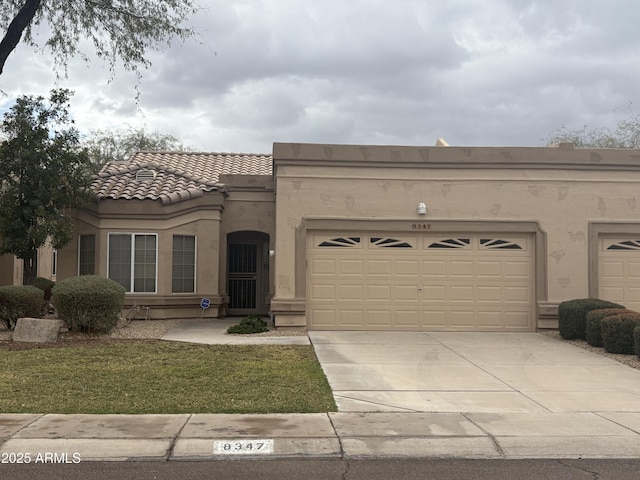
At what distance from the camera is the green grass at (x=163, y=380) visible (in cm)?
714

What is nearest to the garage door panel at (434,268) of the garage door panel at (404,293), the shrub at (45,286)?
the garage door panel at (404,293)

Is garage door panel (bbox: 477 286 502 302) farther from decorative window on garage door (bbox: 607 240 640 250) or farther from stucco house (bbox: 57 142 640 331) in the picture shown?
decorative window on garage door (bbox: 607 240 640 250)

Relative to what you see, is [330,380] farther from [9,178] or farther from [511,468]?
[9,178]

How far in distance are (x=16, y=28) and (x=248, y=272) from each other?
900 centimetres

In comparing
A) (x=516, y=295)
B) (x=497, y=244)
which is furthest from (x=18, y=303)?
(x=516, y=295)

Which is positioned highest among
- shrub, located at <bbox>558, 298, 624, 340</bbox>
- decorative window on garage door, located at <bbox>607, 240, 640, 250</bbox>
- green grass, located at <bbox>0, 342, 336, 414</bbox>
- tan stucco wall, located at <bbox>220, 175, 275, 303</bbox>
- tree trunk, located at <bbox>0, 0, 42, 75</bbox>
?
tree trunk, located at <bbox>0, 0, 42, 75</bbox>

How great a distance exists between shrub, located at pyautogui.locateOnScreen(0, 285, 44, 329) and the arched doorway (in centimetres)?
628

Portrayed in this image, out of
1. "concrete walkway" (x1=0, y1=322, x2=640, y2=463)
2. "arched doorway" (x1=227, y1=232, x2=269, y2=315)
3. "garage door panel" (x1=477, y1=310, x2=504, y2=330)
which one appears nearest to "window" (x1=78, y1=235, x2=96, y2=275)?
"arched doorway" (x1=227, y1=232, x2=269, y2=315)

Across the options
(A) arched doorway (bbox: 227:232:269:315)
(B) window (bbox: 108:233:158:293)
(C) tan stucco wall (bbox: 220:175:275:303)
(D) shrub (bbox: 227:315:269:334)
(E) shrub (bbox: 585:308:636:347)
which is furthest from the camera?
(A) arched doorway (bbox: 227:232:269:315)

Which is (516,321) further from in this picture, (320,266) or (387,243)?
(320,266)

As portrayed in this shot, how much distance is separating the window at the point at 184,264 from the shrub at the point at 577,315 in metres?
9.52

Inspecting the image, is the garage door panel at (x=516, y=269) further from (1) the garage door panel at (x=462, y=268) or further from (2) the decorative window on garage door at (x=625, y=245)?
(2) the decorative window on garage door at (x=625, y=245)

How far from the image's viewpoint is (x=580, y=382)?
9.05 metres

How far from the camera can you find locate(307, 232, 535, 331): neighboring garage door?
14445 millimetres
